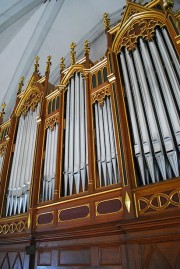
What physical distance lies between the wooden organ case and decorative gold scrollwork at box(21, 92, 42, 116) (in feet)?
1.52

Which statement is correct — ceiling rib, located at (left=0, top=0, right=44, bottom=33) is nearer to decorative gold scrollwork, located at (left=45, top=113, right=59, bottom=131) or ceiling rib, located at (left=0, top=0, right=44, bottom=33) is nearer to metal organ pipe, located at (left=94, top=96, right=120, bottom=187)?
decorative gold scrollwork, located at (left=45, top=113, right=59, bottom=131)

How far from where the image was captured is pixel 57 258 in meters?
3.42

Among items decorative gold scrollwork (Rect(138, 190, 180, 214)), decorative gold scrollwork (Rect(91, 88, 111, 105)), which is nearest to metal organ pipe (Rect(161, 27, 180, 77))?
decorative gold scrollwork (Rect(91, 88, 111, 105))

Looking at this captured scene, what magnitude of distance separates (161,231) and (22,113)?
473 centimetres

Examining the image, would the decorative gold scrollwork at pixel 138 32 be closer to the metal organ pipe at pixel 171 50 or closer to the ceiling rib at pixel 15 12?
the metal organ pipe at pixel 171 50

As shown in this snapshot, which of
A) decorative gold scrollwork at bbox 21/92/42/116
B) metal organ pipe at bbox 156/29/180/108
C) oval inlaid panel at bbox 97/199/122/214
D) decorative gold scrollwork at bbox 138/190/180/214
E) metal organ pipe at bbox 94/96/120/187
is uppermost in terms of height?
decorative gold scrollwork at bbox 21/92/42/116

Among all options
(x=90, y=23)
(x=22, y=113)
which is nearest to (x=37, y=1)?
(x=90, y=23)

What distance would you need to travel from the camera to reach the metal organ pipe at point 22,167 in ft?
15.1

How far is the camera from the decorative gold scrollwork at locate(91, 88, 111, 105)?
4258 mm

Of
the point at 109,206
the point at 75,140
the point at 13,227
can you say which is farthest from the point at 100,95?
the point at 13,227

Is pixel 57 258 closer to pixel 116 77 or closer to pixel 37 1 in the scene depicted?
pixel 116 77

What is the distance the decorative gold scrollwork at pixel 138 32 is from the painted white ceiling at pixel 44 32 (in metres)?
2.68

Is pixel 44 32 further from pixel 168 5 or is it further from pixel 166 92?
pixel 166 92

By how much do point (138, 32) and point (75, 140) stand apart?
2401 mm
